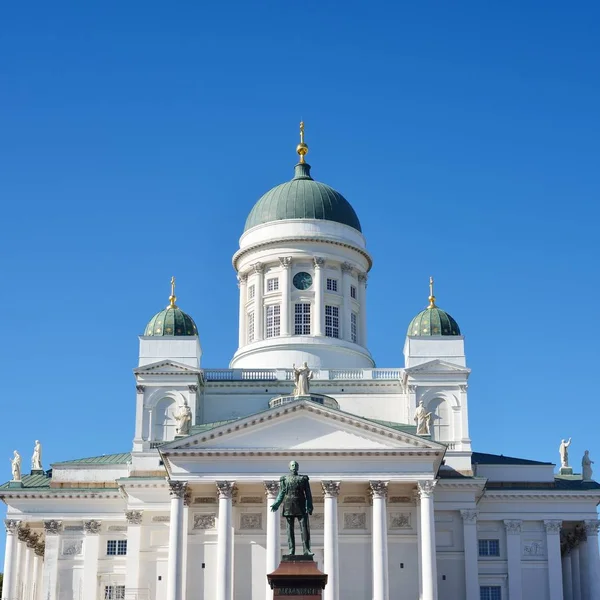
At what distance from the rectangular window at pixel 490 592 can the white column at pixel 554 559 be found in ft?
8.72

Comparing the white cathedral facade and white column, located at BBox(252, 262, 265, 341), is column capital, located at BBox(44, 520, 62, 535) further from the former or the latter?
white column, located at BBox(252, 262, 265, 341)

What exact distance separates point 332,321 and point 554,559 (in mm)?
18934

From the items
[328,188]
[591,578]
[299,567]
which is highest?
[328,188]

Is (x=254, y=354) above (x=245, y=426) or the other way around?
above

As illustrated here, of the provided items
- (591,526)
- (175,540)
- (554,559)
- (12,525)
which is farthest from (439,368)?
(12,525)

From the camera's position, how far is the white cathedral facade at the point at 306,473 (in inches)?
2478

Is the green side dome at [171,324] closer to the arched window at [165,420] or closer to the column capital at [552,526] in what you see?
the arched window at [165,420]

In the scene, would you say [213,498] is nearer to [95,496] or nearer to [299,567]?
[95,496]

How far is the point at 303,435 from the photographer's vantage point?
6341 centimetres

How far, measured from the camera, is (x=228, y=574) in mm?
61250

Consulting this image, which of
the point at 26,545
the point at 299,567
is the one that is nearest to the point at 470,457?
the point at 26,545

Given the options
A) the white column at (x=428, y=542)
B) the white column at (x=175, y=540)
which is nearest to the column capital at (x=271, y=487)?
the white column at (x=175, y=540)

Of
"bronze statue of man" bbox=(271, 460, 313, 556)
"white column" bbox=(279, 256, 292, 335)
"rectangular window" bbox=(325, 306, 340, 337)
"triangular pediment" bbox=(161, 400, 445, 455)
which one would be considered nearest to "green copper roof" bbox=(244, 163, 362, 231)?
"white column" bbox=(279, 256, 292, 335)

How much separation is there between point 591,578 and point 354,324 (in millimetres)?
20211
